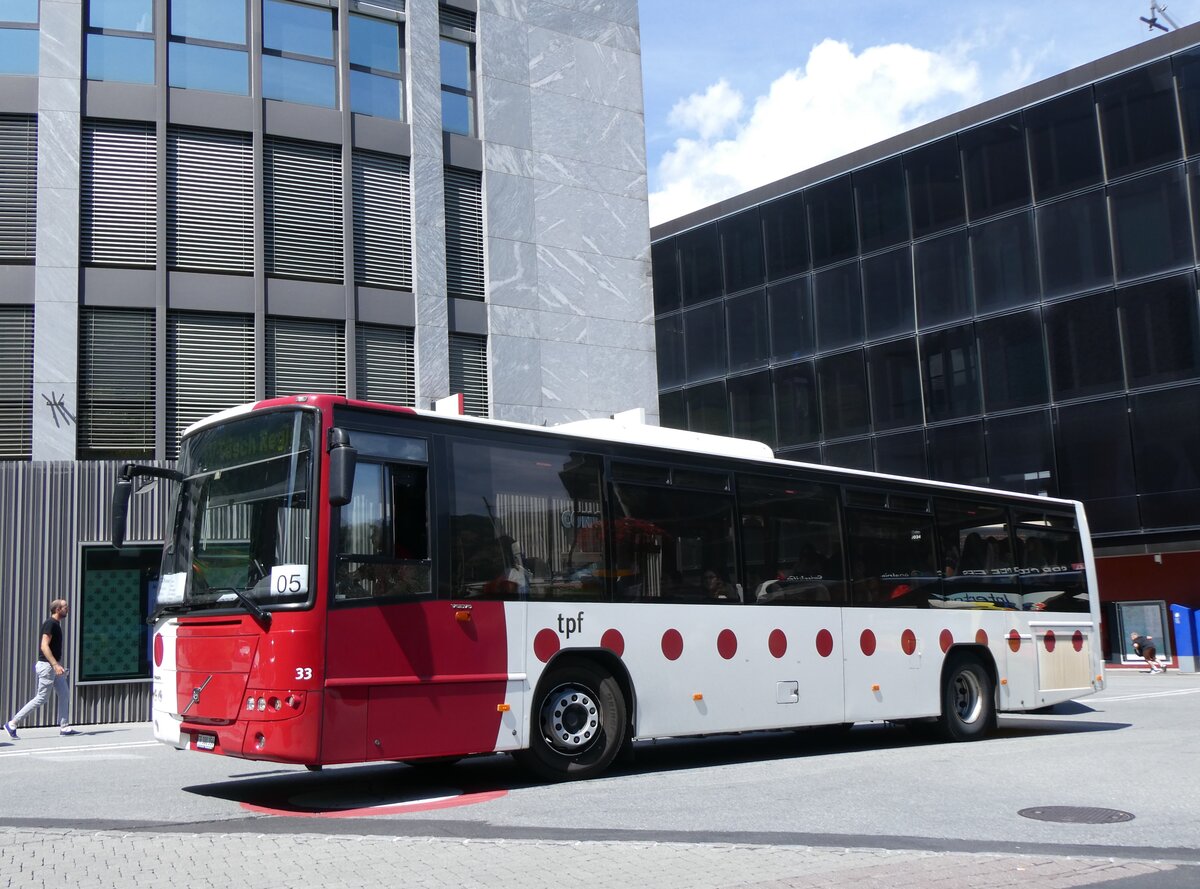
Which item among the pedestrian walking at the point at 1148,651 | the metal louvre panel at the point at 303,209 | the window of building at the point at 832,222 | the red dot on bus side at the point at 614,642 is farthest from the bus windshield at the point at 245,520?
the window of building at the point at 832,222

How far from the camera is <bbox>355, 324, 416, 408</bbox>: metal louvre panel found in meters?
21.1

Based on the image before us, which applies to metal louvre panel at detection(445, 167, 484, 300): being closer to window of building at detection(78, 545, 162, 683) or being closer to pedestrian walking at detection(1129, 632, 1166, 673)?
window of building at detection(78, 545, 162, 683)

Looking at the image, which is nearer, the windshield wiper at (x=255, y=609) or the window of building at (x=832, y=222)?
the windshield wiper at (x=255, y=609)

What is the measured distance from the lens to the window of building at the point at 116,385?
19359 millimetres

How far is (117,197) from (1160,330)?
74.0 ft

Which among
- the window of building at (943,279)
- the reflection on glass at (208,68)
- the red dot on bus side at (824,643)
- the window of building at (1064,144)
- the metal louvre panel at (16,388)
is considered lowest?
the red dot on bus side at (824,643)

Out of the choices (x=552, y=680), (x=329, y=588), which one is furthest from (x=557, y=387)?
(x=329, y=588)

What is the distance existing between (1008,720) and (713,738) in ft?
18.0

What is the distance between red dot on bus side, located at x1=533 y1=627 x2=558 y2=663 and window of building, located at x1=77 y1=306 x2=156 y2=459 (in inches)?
450

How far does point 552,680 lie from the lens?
10.5 meters

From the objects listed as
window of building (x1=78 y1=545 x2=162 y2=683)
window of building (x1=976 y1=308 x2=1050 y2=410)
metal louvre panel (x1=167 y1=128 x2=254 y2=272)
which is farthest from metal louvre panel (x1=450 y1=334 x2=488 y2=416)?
window of building (x1=976 y1=308 x2=1050 y2=410)

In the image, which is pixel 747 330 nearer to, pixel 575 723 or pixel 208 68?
pixel 208 68

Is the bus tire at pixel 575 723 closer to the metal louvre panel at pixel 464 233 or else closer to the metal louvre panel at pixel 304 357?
the metal louvre panel at pixel 304 357

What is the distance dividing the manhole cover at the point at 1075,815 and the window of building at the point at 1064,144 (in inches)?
950
